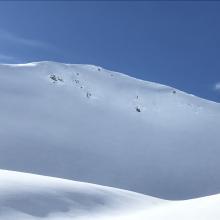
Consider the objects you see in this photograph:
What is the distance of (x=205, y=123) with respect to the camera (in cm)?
2669

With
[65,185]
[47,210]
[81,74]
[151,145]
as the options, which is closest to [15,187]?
[47,210]

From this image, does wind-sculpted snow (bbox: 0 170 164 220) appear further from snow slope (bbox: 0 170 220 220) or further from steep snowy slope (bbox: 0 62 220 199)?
steep snowy slope (bbox: 0 62 220 199)

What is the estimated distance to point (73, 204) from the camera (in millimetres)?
7727

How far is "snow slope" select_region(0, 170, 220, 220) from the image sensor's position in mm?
6906

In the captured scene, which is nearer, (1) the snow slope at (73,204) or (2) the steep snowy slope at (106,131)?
(1) the snow slope at (73,204)

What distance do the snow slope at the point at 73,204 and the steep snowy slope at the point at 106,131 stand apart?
9168 millimetres

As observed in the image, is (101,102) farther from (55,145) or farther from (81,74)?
(55,145)

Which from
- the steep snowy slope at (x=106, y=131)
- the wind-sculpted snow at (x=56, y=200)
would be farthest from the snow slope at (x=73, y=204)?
the steep snowy slope at (x=106, y=131)

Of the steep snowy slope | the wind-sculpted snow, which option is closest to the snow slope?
the wind-sculpted snow

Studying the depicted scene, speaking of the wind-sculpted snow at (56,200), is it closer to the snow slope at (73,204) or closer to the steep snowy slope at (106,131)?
the snow slope at (73,204)

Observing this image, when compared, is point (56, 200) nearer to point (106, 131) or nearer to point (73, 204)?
point (73, 204)

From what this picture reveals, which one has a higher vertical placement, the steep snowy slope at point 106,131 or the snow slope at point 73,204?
the steep snowy slope at point 106,131

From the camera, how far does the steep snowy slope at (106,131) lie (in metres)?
18.8

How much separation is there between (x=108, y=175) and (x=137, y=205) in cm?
999
